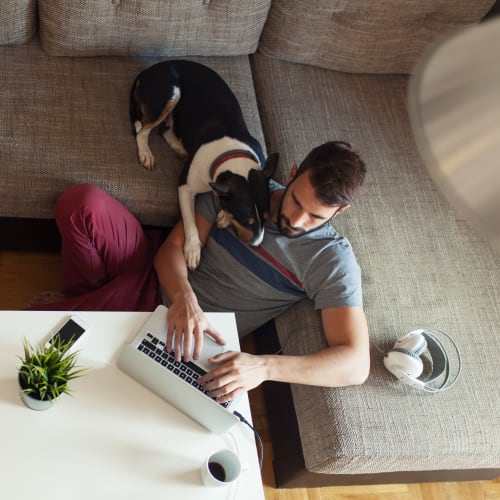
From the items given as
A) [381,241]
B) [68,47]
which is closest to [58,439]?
[381,241]

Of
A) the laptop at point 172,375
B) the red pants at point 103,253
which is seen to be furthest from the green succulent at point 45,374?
the red pants at point 103,253

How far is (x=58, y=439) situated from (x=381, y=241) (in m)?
1.13

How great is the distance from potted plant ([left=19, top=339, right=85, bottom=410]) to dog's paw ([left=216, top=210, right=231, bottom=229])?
2.06ft

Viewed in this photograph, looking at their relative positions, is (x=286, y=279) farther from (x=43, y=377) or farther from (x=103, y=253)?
(x=43, y=377)

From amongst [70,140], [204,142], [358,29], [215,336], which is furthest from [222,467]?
[358,29]

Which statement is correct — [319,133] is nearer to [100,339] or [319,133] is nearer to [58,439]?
[100,339]

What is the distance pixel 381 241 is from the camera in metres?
1.85

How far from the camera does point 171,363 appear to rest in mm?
1278

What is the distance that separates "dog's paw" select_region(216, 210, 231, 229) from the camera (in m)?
1.64

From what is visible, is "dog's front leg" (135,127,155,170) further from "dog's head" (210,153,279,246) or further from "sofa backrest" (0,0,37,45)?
"sofa backrest" (0,0,37,45)

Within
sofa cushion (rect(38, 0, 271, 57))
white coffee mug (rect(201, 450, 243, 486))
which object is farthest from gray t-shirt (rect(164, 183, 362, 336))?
sofa cushion (rect(38, 0, 271, 57))

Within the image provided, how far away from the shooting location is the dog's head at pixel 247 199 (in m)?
1.52

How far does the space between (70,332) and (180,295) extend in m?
0.28

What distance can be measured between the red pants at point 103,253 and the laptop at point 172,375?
295 mm
